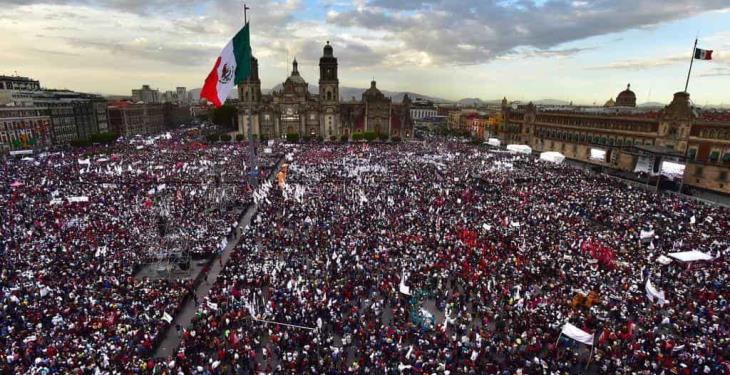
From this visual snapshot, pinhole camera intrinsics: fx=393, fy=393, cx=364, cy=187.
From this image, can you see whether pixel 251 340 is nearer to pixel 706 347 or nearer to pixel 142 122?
pixel 706 347

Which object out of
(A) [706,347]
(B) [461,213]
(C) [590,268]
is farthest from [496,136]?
(A) [706,347]

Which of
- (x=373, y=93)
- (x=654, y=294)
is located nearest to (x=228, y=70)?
(x=654, y=294)

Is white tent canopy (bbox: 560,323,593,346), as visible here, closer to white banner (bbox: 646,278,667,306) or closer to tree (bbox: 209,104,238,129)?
white banner (bbox: 646,278,667,306)

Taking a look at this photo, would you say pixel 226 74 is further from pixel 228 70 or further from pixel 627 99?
pixel 627 99

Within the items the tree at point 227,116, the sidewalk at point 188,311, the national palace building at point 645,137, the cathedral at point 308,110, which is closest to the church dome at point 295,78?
the cathedral at point 308,110

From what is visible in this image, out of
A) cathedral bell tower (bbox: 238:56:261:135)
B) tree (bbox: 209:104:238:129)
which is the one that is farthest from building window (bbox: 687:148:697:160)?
tree (bbox: 209:104:238:129)

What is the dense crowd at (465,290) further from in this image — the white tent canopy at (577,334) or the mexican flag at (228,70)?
the mexican flag at (228,70)

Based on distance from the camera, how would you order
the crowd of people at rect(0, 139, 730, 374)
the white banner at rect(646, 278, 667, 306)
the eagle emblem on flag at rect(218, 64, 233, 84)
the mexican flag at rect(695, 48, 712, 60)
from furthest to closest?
the mexican flag at rect(695, 48, 712, 60), the eagle emblem on flag at rect(218, 64, 233, 84), the white banner at rect(646, 278, 667, 306), the crowd of people at rect(0, 139, 730, 374)
